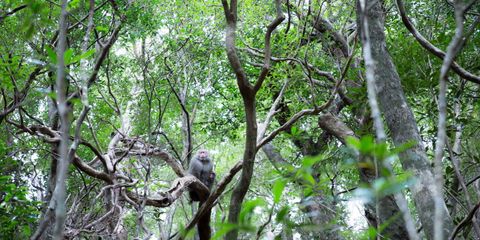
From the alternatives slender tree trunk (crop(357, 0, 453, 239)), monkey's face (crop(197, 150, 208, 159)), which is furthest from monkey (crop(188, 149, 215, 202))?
slender tree trunk (crop(357, 0, 453, 239))

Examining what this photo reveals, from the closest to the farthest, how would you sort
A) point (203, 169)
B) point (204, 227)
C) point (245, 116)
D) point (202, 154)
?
point (245, 116), point (204, 227), point (203, 169), point (202, 154)

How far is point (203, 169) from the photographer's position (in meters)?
8.16

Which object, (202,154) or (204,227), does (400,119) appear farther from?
(202,154)

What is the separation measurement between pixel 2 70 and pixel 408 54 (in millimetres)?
3944

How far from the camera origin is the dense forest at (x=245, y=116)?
1.87 meters

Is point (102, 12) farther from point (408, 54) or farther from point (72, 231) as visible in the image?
point (408, 54)

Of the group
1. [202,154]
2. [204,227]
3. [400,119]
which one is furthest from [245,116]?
[202,154]

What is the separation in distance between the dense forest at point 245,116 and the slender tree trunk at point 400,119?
1cm

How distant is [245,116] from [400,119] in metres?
1.30

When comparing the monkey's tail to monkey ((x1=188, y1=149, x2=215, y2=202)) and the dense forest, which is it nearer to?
the dense forest

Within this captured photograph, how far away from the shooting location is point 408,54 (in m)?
4.92

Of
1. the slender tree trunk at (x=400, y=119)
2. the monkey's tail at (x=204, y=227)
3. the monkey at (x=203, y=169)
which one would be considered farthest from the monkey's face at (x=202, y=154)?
the slender tree trunk at (x=400, y=119)

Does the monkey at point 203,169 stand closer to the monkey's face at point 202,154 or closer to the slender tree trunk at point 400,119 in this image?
the monkey's face at point 202,154

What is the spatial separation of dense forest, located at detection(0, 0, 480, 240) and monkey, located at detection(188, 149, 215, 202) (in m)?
0.02
